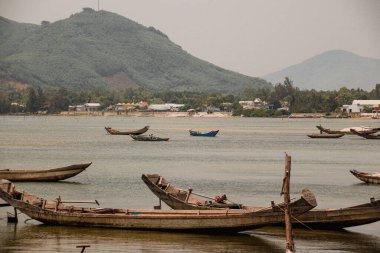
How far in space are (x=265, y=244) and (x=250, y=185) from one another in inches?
912

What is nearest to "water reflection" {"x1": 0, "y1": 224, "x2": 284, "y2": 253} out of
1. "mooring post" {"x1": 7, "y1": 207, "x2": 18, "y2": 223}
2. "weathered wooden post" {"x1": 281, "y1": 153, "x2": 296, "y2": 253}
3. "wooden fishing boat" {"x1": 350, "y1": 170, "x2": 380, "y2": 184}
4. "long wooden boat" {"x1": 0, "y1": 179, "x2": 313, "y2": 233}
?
"long wooden boat" {"x1": 0, "y1": 179, "x2": 313, "y2": 233}

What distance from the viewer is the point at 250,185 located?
55250mm

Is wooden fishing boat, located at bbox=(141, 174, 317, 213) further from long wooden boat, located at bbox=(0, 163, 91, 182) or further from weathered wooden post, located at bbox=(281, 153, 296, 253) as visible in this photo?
long wooden boat, located at bbox=(0, 163, 91, 182)

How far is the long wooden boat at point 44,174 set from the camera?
50750 millimetres

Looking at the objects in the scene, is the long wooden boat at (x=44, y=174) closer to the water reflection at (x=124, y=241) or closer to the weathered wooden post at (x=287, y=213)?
the water reflection at (x=124, y=241)

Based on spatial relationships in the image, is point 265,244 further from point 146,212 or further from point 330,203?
point 330,203

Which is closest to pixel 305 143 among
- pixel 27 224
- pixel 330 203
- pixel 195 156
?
pixel 195 156

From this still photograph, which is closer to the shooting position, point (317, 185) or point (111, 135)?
point (317, 185)

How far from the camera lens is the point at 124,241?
3256 cm

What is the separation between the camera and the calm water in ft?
106

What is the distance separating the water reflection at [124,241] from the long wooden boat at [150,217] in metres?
0.33

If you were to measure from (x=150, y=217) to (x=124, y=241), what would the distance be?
136cm

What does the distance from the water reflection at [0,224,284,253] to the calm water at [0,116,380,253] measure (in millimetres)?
38

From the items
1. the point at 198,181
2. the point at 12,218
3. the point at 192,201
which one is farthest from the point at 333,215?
the point at 198,181
